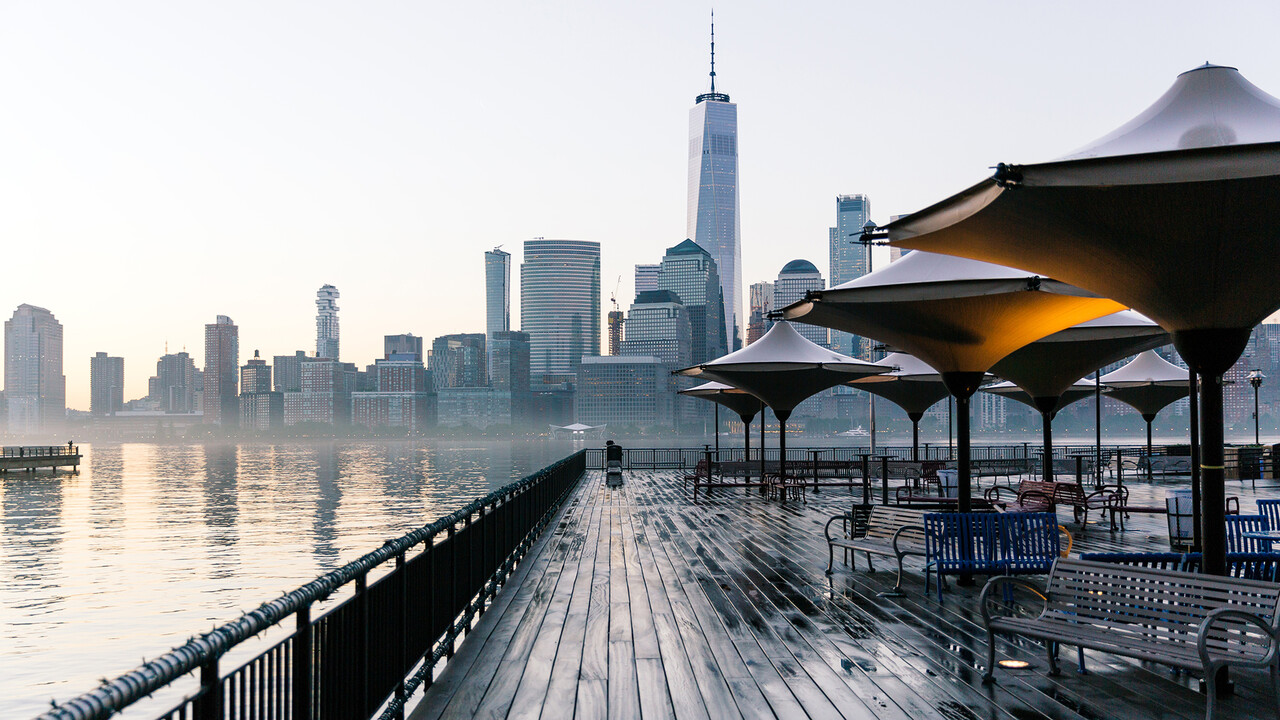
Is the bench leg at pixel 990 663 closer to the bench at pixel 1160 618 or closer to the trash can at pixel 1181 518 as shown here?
the bench at pixel 1160 618

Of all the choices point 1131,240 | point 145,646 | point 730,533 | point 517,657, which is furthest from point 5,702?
point 1131,240

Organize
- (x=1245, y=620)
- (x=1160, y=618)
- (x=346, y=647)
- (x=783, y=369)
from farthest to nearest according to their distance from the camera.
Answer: (x=783, y=369) < (x=1160, y=618) < (x=1245, y=620) < (x=346, y=647)

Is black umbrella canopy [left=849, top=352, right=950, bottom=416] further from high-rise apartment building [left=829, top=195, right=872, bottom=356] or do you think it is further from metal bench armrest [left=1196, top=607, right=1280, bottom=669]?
high-rise apartment building [left=829, top=195, right=872, bottom=356]

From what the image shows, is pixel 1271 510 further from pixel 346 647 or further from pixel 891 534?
pixel 346 647

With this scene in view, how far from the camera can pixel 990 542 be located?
789 centimetres

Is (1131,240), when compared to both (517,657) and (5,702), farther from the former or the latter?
(5,702)

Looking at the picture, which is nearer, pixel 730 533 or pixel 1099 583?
pixel 1099 583

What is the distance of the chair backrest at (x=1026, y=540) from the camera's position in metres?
7.79

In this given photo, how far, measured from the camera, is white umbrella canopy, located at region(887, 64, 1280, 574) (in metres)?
5.01

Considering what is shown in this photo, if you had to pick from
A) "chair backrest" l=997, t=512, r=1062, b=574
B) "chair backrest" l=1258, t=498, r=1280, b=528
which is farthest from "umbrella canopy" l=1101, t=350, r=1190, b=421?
"chair backrest" l=997, t=512, r=1062, b=574

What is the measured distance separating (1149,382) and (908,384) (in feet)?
19.7

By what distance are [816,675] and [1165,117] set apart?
454 centimetres

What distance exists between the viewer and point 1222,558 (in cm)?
554

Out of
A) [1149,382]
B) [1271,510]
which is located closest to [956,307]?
[1271,510]
